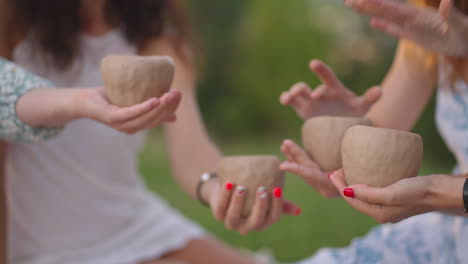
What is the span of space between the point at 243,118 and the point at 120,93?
5.05m

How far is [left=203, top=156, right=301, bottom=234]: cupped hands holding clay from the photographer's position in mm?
1192

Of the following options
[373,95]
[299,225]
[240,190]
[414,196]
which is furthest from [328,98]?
[299,225]

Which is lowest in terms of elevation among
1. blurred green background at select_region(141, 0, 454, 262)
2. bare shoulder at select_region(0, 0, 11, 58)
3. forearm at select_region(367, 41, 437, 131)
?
blurred green background at select_region(141, 0, 454, 262)

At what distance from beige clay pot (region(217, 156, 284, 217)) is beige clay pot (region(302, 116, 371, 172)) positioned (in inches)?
4.0

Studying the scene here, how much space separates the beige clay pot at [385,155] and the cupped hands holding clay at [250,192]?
0.26 meters

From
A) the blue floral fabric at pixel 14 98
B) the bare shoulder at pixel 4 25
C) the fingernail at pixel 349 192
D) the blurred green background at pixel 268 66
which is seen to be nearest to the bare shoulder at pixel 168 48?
the bare shoulder at pixel 4 25

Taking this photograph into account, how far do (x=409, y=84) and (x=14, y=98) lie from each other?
3.51 feet

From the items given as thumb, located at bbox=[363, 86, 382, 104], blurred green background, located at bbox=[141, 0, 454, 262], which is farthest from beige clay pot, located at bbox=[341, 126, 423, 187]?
blurred green background, located at bbox=[141, 0, 454, 262]

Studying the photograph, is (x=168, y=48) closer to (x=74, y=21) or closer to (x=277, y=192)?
(x=74, y=21)

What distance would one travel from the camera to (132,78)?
113 centimetres

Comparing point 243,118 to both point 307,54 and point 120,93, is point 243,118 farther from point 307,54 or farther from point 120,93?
point 120,93

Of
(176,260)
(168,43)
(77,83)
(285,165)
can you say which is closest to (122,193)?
(176,260)

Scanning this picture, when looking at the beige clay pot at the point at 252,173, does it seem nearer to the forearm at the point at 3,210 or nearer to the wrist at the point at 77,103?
the wrist at the point at 77,103

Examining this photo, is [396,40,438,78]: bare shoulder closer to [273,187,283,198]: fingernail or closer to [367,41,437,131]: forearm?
[367,41,437,131]: forearm
